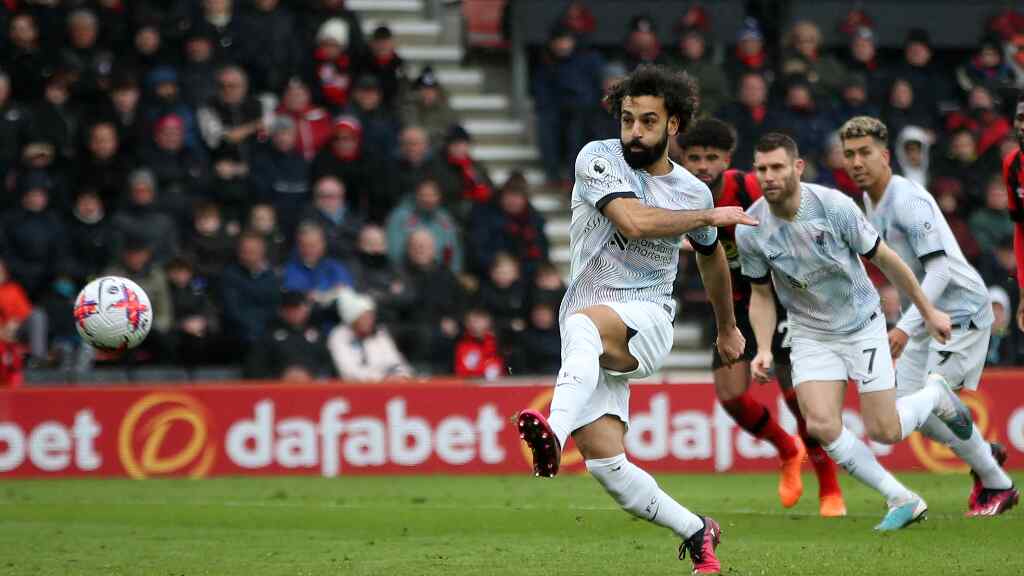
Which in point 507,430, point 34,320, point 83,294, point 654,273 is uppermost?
point 654,273

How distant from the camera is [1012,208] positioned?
10.8 meters

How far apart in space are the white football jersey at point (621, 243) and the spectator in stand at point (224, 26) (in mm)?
10730

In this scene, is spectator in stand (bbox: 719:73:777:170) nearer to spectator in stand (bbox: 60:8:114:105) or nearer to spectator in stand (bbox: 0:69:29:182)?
spectator in stand (bbox: 60:8:114:105)

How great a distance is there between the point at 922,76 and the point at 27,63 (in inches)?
406

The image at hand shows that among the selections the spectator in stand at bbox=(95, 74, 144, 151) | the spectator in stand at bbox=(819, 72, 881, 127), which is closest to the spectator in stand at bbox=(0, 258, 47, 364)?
the spectator in stand at bbox=(95, 74, 144, 151)

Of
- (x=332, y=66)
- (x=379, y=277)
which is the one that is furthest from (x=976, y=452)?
(x=332, y=66)

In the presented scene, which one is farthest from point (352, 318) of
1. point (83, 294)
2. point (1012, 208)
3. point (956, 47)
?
point (956, 47)

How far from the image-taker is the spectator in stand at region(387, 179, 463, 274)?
17078 millimetres

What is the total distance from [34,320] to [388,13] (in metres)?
7.69

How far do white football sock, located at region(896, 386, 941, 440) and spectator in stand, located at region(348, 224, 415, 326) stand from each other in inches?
278

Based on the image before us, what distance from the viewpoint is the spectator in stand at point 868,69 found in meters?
20.0

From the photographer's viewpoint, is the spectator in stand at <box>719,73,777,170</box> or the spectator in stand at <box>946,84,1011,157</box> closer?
the spectator in stand at <box>719,73,777,170</box>

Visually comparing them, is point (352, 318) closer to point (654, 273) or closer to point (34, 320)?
point (34, 320)

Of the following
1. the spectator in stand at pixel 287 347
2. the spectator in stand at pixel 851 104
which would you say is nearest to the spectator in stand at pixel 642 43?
the spectator in stand at pixel 851 104
